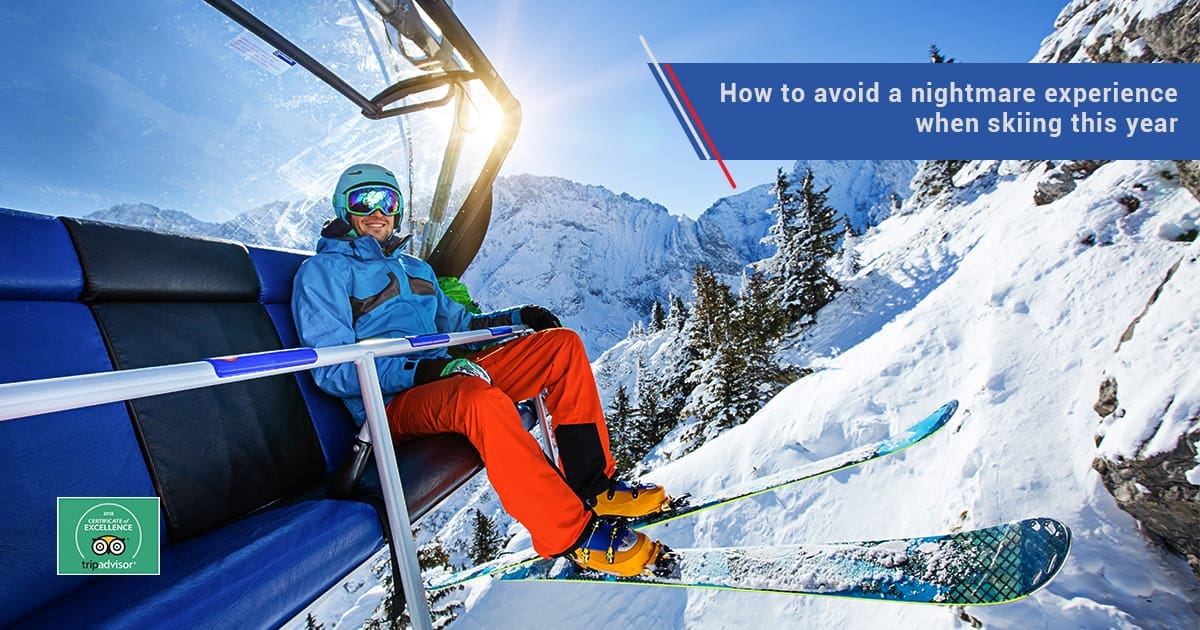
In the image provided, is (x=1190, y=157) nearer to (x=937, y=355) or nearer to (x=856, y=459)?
(x=937, y=355)

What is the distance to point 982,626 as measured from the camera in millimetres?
2637

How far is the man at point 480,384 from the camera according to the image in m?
2.11

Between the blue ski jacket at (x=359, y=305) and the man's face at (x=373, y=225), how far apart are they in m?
0.11

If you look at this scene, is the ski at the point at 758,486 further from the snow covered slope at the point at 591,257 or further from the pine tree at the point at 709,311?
the snow covered slope at the point at 591,257

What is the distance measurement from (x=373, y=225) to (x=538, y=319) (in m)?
1.18

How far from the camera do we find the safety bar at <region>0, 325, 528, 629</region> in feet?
2.85

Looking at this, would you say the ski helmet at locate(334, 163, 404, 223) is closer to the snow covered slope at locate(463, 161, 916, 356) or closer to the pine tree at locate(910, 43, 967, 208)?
the pine tree at locate(910, 43, 967, 208)

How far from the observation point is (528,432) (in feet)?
7.17

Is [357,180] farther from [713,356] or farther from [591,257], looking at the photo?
[591,257]

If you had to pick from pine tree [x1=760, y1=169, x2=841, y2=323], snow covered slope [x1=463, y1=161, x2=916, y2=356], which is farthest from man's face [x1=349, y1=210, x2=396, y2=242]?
snow covered slope [x1=463, y1=161, x2=916, y2=356]

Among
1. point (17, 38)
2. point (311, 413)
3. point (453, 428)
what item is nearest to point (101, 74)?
point (17, 38)

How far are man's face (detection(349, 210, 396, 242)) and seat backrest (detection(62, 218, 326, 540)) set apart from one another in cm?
57

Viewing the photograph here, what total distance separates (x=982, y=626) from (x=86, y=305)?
4420 mm

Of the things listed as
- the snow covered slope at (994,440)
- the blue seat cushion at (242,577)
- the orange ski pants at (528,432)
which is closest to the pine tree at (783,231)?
the snow covered slope at (994,440)
